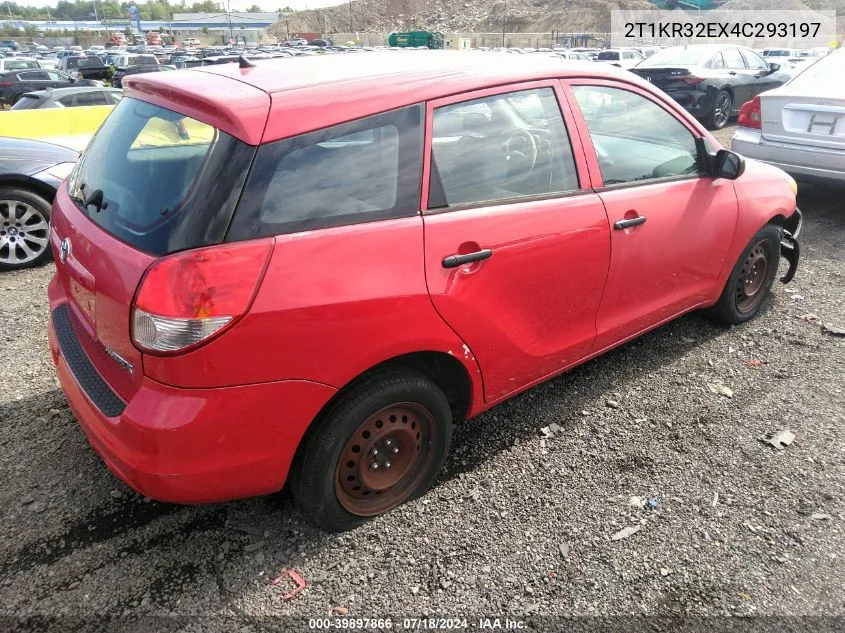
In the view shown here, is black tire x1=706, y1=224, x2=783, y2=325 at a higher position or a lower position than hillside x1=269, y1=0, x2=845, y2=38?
lower

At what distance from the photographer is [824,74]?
6570 mm

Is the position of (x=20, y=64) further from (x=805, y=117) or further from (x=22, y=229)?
(x=805, y=117)

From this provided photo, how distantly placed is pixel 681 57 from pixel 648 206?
11.6m

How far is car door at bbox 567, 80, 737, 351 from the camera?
10.0ft

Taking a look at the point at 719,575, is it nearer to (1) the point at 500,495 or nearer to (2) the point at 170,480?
(1) the point at 500,495

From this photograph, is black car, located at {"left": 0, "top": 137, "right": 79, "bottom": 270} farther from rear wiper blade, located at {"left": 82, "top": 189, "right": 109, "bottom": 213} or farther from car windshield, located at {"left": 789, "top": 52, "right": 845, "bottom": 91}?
car windshield, located at {"left": 789, "top": 52, "right": 845, "bottom": 91}

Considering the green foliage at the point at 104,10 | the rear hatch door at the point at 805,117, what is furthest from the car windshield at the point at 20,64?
the green foliage at the point at 104,10

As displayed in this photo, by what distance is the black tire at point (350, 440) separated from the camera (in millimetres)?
2256

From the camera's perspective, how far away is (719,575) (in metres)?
2.36

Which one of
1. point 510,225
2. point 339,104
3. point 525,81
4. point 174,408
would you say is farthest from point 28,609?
point 525,81

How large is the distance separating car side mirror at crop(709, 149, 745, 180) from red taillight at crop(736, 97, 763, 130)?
3.97 metres

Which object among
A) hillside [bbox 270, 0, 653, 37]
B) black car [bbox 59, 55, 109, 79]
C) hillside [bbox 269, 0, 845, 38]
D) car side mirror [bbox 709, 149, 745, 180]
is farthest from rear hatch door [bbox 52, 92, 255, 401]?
hillside [bbox 270, 0, 653, 37]

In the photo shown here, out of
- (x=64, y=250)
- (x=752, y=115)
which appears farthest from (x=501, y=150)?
(x=752, y=115)

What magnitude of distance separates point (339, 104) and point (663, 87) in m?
11.5
